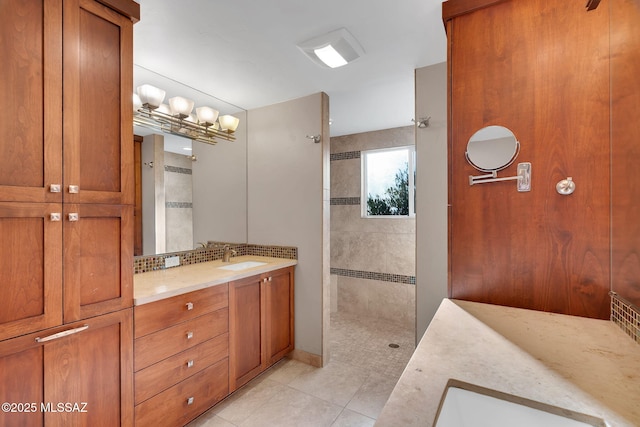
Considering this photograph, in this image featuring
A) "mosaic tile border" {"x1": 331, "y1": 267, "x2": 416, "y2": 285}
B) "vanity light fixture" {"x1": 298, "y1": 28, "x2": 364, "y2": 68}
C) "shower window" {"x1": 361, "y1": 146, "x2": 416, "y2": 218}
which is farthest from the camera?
"shower window" {"x1": 361, "y1": 146, "x2": 416, "y2": 218}

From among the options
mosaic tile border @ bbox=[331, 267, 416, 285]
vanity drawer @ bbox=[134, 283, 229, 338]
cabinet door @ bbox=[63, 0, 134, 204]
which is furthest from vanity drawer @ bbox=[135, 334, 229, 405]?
mosaic tile border @ bbox=[331, 267, 416, 285]

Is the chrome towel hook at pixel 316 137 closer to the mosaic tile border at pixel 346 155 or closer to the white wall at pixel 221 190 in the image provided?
the white wall at pixel 221 190

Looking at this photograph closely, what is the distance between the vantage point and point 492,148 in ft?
4.19

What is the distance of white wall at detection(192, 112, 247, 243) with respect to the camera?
8.95ft

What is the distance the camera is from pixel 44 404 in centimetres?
121

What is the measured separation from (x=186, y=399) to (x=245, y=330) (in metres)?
0.57

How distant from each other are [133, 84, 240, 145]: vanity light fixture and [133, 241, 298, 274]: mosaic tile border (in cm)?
102

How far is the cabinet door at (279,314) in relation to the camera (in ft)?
8.12

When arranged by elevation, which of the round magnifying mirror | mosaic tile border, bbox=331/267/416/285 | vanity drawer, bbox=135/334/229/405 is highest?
the round magnifying mirror

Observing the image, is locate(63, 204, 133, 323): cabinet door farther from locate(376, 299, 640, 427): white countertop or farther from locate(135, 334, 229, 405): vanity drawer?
locate(376, 299, 640, 427): white countertop

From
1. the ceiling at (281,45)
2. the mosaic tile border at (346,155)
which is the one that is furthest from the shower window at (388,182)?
the ceiling at (281,45)

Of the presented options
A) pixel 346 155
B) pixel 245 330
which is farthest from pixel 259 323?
pixel 346 155

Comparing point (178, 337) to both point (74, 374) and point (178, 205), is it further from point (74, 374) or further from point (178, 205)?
point (178, 205)

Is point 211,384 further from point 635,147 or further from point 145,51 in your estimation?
point 635,147
